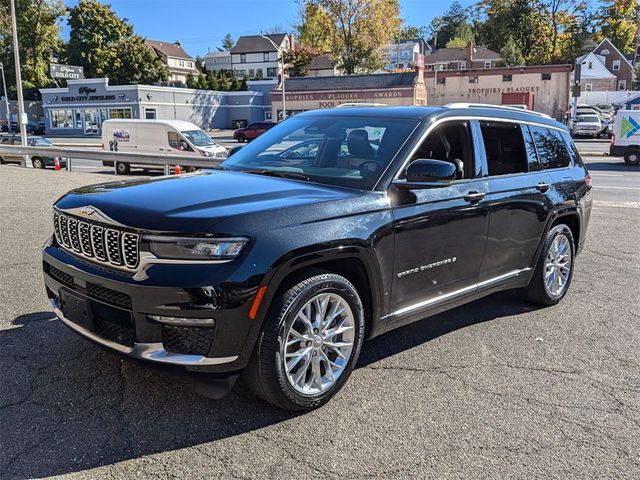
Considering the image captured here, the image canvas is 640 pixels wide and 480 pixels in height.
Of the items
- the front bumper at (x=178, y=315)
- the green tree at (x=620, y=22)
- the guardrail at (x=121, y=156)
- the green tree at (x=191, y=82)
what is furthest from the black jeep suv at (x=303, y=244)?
the green tree at (x=620, y=22)

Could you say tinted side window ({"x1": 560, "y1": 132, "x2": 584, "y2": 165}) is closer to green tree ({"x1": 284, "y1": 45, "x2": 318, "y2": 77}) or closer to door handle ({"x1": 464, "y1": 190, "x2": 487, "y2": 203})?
door handle ({"x1": 464, "y1": 190, "x2": 487, "y2": 203})

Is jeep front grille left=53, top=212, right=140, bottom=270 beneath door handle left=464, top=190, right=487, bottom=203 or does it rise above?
beneath

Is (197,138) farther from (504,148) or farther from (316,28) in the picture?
(316,28)

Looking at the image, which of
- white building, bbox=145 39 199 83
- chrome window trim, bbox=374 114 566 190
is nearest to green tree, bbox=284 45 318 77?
white building, bbox=145 39 199 83

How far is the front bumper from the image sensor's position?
2.92 meters

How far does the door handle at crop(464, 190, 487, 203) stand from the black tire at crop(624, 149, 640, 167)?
22888 millimetres

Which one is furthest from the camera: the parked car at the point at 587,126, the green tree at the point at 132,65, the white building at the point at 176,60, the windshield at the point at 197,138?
the white building at the point at 176,60

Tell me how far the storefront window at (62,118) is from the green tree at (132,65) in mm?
14539

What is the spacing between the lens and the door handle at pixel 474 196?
4.29 meters

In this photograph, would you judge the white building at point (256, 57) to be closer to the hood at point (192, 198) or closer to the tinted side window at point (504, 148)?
the tinted side window at point (504, 148)

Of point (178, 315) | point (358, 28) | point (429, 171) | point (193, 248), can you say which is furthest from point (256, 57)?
point (178, 315)

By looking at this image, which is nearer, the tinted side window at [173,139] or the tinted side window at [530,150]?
the tinted side window at [530,150]

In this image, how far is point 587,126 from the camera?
40.8 m

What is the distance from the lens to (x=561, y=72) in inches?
2008
